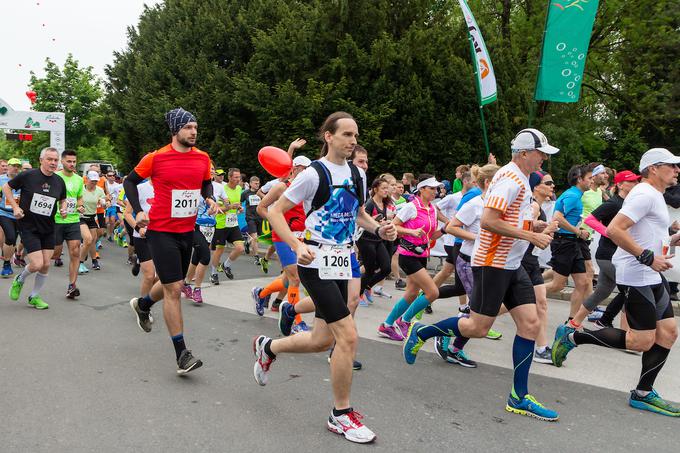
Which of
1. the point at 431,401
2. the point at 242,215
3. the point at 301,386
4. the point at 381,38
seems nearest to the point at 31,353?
the point at 301,386

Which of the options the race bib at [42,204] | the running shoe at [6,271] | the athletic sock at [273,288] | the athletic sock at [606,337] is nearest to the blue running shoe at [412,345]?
the athletic sock at [606,337]

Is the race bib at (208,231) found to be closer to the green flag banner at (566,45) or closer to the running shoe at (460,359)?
the running shoe at (460,359)

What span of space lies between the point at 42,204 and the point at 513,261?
19.0ft

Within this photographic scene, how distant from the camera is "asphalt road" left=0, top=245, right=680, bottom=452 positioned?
362 centimetres

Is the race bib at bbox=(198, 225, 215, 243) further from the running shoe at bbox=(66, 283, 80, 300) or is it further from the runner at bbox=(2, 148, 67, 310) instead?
the runner at bbox=(2, 148, 67, 310)

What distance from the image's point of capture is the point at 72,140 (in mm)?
44562

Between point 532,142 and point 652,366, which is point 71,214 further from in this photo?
point 652,366

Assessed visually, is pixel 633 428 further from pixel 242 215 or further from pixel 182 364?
pixel 242 215

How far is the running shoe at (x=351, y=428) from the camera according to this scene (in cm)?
358

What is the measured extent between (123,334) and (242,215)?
8.14m

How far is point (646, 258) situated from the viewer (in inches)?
167

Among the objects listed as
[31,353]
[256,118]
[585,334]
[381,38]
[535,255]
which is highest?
[381,38]

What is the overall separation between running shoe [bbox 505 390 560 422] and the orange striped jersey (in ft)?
3.02

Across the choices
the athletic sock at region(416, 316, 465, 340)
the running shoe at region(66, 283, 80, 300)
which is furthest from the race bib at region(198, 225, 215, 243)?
the athletic sock at region(416, 316, 465, 340)
